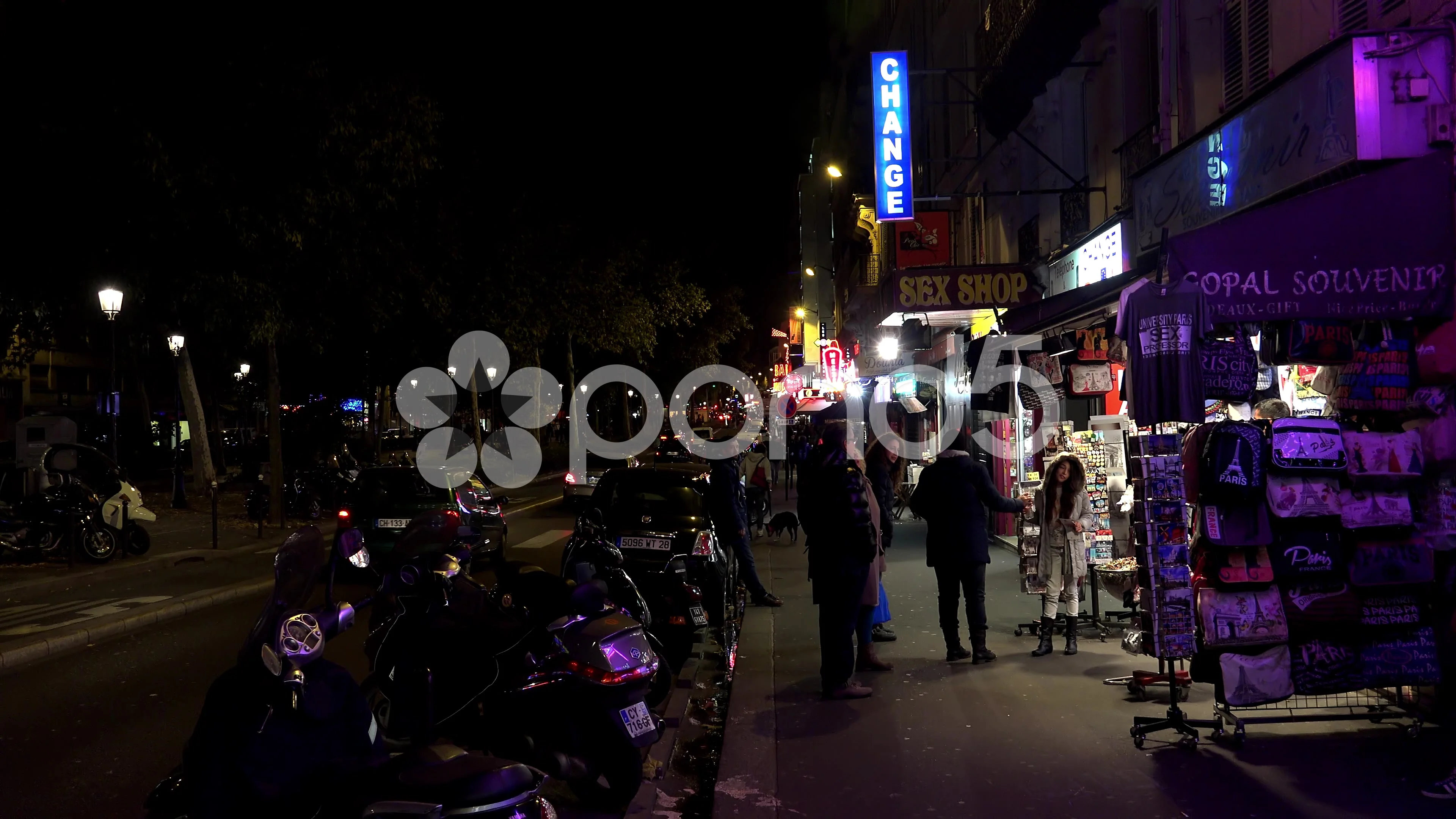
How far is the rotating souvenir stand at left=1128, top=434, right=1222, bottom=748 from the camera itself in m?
6.07

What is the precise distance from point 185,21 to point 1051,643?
15670 mm

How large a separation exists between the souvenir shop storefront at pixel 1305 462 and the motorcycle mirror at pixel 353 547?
4284mm

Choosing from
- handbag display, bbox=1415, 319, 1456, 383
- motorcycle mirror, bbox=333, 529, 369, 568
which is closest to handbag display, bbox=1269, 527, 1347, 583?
handbag display, bbox=1415, 319, 1456, 383

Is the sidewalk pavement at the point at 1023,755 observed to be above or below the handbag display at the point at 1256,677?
below

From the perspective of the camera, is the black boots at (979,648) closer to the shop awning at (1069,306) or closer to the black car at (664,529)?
the black car at (664,529)

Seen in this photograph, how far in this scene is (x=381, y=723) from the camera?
18.3 ft

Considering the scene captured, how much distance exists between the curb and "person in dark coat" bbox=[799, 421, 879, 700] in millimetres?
4988

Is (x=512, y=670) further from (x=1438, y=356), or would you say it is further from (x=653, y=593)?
(x=1438, y=356)

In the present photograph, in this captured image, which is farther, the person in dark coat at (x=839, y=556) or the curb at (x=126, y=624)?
the curb at (x=126, y=624)

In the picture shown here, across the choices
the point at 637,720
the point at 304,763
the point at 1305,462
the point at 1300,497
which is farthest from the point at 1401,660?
the point at 304,763

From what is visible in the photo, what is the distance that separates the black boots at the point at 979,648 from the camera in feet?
27.7

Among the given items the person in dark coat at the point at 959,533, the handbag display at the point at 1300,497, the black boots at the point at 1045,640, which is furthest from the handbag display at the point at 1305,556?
the black boots at the point at 1045,640

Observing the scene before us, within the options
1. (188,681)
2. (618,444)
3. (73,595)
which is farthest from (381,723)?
(618,444)

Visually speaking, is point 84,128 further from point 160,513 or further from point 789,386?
point 789,386
